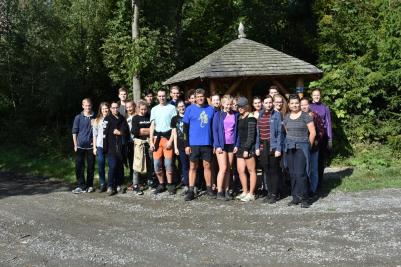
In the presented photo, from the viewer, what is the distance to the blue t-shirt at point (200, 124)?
8.70 m

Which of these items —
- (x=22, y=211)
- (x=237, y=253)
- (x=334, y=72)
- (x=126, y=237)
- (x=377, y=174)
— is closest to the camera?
(x=237, y=253)

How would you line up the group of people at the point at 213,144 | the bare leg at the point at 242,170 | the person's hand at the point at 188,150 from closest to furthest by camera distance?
1. the group of people at the point at 213,144
2. the bare leg at the point at 242,170
3. the person's hand at the point at 188,150

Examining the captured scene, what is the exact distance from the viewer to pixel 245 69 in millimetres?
12234

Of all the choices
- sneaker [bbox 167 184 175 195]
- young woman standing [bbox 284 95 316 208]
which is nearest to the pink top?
young woman standing [bbox 284 95 316 208]

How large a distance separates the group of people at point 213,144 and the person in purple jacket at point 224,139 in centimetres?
2

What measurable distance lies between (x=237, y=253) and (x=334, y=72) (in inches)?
413

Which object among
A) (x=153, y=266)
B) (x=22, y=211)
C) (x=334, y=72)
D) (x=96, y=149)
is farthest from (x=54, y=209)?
(x=334, y=72)

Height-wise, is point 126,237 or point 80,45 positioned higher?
point 80,45

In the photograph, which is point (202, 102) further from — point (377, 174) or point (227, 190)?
point (377, 174)

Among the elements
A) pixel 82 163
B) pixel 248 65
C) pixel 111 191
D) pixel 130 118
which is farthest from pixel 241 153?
pixel 248 65

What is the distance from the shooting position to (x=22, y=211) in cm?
821

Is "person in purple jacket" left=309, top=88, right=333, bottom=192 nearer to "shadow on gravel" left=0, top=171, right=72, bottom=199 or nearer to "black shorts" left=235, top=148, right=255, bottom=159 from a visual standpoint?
"black shorts" left=235, top=148, right=255, bottom=159

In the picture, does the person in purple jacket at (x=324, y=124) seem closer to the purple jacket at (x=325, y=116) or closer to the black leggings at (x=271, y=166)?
the purple jacket at (x=325, y=116)

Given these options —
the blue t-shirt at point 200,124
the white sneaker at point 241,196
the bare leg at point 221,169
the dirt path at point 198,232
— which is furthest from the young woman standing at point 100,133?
the white sneaker at point 241,196
